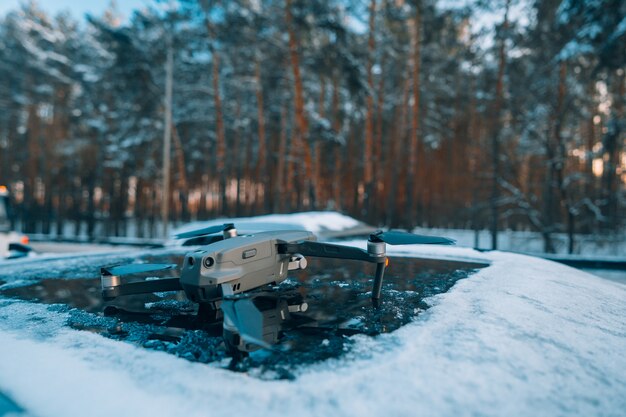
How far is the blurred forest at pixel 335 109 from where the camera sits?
42.8ft

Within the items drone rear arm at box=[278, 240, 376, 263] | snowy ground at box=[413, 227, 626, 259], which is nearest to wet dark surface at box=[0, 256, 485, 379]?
drone rear arm at box=[278, 240, 376, 263]

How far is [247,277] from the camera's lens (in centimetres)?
144

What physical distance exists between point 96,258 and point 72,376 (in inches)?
95.9

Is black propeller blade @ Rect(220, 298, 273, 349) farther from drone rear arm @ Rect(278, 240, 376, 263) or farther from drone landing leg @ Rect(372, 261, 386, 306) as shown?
drone landing leg @ Rect(372, 261, 386, 306)

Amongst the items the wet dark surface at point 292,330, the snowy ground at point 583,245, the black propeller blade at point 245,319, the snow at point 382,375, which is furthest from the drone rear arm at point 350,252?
the snowy ground at point 583,245

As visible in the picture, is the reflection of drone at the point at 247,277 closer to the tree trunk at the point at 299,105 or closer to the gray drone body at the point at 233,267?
the gray drone body at the point at 233,267

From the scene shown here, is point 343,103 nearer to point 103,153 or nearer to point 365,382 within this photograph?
point 103,153

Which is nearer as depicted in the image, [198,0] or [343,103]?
[198,0]

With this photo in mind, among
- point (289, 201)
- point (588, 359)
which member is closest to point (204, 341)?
point (588, 359)

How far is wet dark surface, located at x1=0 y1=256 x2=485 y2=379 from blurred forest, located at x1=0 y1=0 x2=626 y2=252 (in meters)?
11.6

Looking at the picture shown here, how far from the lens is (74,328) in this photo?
1.29 metres

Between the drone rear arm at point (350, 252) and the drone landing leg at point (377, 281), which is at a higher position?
the drone rear arm at point (350, 252)

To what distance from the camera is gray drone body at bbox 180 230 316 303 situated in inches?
52.1

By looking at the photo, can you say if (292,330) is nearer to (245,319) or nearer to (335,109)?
(245,319)
